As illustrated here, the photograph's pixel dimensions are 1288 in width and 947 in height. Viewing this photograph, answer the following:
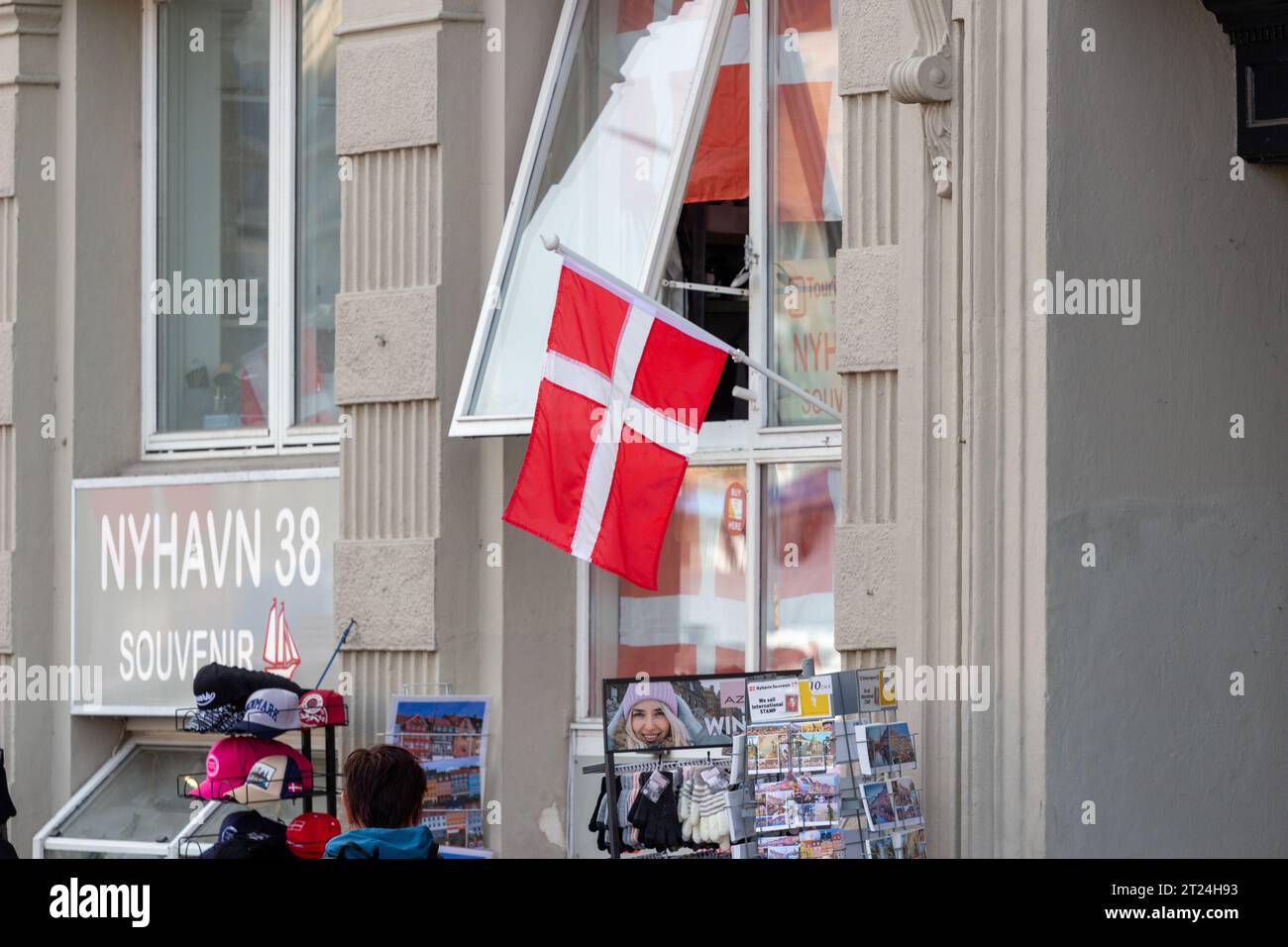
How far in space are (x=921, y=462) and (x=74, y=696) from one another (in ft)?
17.4

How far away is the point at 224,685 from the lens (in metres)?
8.41

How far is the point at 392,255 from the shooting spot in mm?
9023

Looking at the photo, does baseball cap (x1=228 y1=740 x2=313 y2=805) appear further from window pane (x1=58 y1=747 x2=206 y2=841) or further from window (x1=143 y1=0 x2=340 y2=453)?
window (x1=143 y1=0 x2=340 y2=453)

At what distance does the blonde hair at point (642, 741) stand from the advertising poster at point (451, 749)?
1.30 metres

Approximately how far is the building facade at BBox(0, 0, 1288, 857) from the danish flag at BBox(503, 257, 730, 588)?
2.07 feet

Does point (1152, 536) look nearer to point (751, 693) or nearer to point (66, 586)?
point (751, 693)

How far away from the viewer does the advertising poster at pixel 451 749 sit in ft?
28.0
